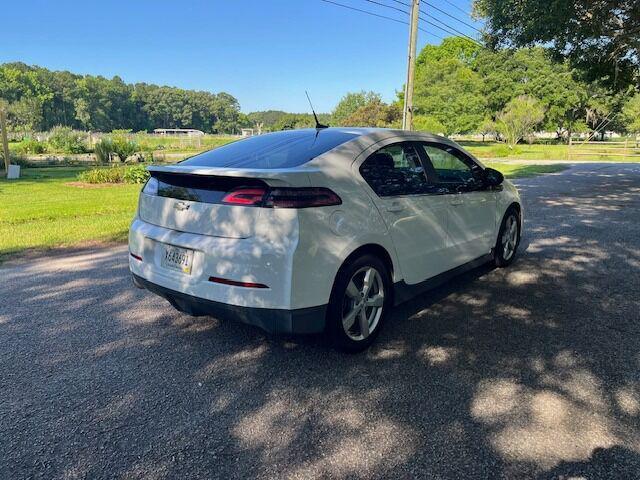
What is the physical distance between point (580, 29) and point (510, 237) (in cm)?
864

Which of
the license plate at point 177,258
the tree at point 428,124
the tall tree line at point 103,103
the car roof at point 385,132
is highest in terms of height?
the tall tree line at point 103,103

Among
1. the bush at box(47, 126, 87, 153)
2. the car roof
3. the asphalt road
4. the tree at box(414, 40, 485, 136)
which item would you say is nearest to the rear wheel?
the asphalt road

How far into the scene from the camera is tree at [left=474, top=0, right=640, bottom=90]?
10.4 m

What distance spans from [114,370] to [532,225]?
7.22 meters

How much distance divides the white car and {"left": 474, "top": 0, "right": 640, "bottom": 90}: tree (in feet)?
26.1

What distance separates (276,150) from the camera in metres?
3.75

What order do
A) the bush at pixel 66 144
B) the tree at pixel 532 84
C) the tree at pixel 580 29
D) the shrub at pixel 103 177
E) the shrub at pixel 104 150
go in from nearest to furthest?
1. the tree at pixel 580 29
2. the shrub at pixel 103 177
3. the shrub at pixel 104 150
4. the bush at pixel 66 144
5. the tree at pixel 532 84

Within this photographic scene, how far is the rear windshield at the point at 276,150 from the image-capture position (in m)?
3.45

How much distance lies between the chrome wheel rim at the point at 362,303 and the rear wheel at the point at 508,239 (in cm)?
242

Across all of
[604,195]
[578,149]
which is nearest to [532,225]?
[604,195]

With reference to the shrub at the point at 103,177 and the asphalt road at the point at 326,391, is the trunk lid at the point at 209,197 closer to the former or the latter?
the asphalt road at the point at 326,391

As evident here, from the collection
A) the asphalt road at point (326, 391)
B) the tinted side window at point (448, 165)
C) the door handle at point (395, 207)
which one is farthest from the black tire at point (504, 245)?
the door handle at point (395, 207)

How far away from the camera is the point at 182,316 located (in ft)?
13.6

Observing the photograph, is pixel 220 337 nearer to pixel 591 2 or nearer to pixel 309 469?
pixel 309 469
